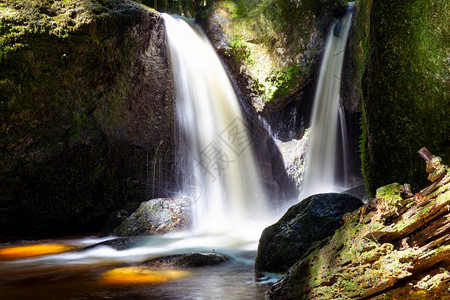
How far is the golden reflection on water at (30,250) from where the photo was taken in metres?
5.77

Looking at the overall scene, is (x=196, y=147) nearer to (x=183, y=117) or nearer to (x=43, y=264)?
(x=183, y=117)

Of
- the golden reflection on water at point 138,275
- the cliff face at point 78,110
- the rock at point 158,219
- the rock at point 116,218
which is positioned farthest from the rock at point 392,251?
the cliff face at point 78,110

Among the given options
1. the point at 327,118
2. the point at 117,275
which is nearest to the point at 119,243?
the point at 117,275

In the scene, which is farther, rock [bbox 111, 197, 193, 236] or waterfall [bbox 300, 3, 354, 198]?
waterfall [bbox 300, 3, 354, 198]

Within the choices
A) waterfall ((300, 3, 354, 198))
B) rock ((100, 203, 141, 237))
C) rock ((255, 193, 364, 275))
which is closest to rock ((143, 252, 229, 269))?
rock ((255, 193, 364, 275))

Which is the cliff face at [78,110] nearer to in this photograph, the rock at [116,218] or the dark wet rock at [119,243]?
the rock at [116,218]

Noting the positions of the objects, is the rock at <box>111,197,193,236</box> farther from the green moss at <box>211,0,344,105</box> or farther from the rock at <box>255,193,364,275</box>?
the rock at <box>255,193,364,275</box>

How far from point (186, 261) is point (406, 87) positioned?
339 cm

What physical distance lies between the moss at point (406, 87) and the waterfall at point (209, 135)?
19.7 ft

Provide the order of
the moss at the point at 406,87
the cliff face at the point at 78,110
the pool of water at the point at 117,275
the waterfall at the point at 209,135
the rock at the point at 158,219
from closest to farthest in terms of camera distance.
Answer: the moss at the point at 406,87 → the pool of water at the point at 117,275 → the cliff face at the point at 78,110 → the rock at the point at 158,219 → the waterfall at the point at 209,135

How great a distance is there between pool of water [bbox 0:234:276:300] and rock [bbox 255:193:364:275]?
0.25 metres

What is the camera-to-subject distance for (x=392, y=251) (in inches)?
83.5

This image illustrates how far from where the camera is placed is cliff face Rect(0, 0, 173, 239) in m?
6.89

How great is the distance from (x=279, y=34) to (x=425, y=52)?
21.2 feet
